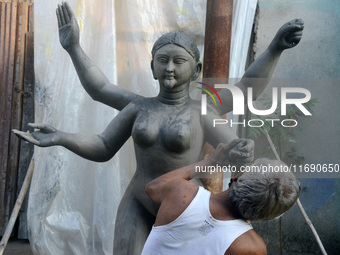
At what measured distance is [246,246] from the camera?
189 centimetres

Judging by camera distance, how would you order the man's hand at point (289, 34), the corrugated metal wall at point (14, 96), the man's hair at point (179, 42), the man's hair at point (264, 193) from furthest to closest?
the corrugated metal wall at point (14, 96)
the man's hair at point (179, 42)
the man's hand at point (289, 34)
the man's hair at point (264, 193)

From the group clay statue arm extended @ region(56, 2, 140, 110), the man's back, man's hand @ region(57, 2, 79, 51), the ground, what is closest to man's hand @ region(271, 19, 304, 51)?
clay statue arm extended @ region(56, 2, 140, 110)

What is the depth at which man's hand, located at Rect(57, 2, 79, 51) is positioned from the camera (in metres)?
2.86

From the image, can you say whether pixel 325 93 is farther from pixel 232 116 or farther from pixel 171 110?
pixel 171 110

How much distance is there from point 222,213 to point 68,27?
149 cm

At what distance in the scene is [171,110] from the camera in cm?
275

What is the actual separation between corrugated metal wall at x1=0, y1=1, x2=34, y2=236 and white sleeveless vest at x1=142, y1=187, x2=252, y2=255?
10.6ft

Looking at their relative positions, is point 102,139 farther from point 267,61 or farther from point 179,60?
point 267,61

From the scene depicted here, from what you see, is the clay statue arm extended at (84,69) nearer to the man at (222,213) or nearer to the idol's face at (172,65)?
the idol's face at (172,65)

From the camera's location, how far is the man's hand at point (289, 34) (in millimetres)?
2580

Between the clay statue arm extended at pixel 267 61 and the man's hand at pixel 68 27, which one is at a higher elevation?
the man's hand at pixel 68 27

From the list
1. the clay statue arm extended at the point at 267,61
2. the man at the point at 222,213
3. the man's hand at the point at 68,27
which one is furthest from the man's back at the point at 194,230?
the man's hand at the point at 68,27

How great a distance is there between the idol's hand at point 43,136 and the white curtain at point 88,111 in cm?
116

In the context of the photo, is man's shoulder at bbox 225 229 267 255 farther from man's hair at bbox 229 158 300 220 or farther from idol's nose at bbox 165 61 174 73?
idol's nose at bbox 165 61 174 73
